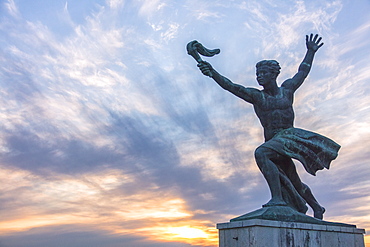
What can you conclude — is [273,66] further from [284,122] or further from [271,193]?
[271,193]

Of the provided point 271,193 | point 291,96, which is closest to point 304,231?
point 271,193

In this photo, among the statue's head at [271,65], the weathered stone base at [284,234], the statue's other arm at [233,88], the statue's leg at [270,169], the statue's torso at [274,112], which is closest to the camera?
the weathered stone base at [284,234]

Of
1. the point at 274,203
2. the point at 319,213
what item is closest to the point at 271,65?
the point at 274,203

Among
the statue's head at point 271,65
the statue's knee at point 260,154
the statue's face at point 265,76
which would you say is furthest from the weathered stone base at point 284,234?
the statue's head at point 271,65

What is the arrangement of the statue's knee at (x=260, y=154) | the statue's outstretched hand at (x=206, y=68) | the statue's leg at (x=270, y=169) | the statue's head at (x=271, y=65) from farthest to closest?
1. the statue's head at (x=271, y=65)
2. the statue's outstretched hand at (x=206, y=68)
3. the statue's knee at (x=260, y=154)
4. the statue's leg at (x=270, y=169)

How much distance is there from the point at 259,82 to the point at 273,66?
21.5 inches

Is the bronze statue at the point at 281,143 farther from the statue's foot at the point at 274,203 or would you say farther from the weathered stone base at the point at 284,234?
the weathered stone base at the point at 284,234

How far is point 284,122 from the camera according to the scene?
32.7 feet

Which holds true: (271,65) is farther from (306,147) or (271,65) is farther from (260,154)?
(260,154)

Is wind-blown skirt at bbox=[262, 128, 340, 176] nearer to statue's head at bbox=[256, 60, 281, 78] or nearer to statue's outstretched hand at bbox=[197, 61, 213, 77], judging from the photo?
statue's head at bbox=[256, 60, 281, 78]

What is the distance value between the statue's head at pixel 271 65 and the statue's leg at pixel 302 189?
2.20 m

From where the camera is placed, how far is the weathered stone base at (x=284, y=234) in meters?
8.09

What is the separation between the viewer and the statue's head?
33.8 ft

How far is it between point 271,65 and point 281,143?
6.85 feet
